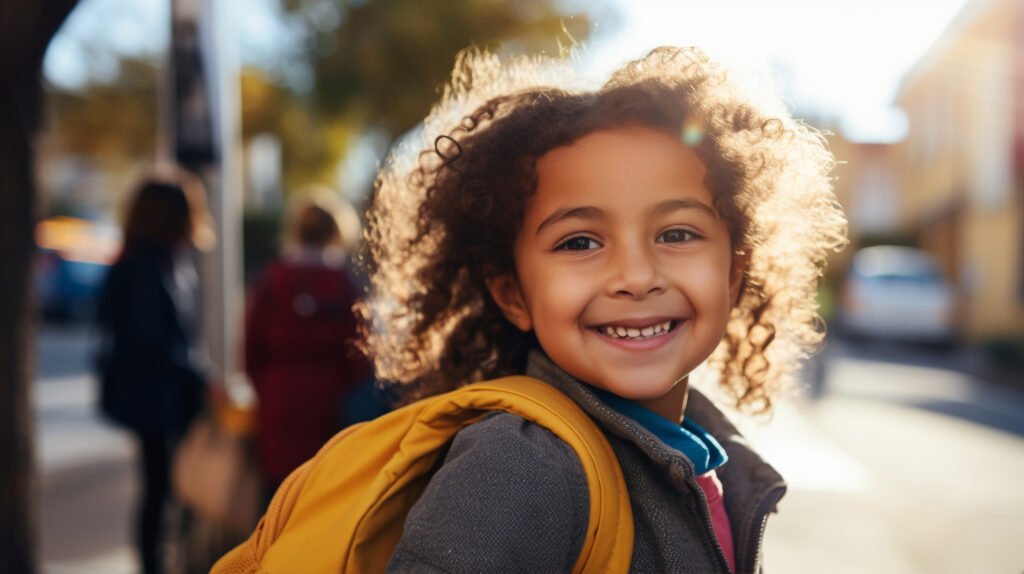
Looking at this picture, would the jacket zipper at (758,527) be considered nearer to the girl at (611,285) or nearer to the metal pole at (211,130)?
the girl at (611,285)

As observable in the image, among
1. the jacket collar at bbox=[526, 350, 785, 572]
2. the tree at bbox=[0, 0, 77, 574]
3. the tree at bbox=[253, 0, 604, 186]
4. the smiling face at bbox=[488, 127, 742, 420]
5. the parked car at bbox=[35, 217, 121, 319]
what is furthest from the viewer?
the parked car at bbox=[35, 217, 121, 319]

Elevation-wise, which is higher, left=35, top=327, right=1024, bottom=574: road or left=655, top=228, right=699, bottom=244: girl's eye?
left=655, top=228, right=699, bottom=244: girl's eye

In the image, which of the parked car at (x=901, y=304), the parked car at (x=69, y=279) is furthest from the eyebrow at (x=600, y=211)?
the parked car at (x=69, y=279)

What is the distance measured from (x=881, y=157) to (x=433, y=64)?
3143 centimetres

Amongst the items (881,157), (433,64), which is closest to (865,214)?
(881,157)

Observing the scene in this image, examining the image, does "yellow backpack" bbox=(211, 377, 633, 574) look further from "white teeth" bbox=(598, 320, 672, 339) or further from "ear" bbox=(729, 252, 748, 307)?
"ear" bbox=(729, 252, 748, 307)

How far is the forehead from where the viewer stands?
1.50 m

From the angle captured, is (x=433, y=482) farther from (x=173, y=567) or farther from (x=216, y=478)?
(x=173, y=567)

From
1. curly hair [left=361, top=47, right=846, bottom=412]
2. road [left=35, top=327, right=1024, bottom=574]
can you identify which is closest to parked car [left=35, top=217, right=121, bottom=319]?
road [left=35, top=327, right=1024, bottom=574]

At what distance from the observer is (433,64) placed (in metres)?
15.9

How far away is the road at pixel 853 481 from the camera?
4.93 meters

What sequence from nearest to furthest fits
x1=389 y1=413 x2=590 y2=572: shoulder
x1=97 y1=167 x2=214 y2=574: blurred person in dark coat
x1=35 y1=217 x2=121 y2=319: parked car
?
x1=389 y1=413 x2=590 y2=572: shoulder → x1=97 y1=167 x2=214 y2=574: blurred person in dark coat → x1=35 y1=217 x2=121 y2=319: parked car

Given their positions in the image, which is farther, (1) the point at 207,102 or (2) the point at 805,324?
(1) the point at 207,102

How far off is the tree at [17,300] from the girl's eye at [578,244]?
2.18 metres
